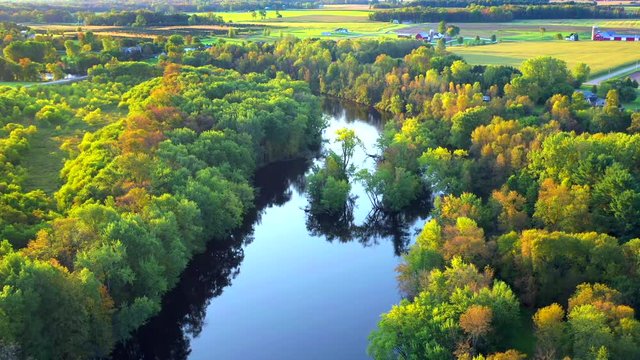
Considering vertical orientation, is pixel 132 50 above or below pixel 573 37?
above

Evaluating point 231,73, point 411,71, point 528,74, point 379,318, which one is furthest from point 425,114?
point 379,318

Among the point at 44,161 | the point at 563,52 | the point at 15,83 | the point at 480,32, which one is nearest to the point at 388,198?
the point at 44,161

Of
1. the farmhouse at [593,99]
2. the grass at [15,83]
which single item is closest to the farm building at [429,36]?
the farmhouse at [593,99]

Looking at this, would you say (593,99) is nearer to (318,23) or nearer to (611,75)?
(611,75)

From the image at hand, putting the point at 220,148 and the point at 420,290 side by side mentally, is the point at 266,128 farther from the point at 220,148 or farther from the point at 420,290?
the point at 420,290

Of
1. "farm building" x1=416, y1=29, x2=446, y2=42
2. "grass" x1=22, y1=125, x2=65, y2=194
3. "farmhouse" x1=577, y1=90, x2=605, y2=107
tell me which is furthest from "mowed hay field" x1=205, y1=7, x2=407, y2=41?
"grass" x1=22, y1=125, x2=65, y2=194
